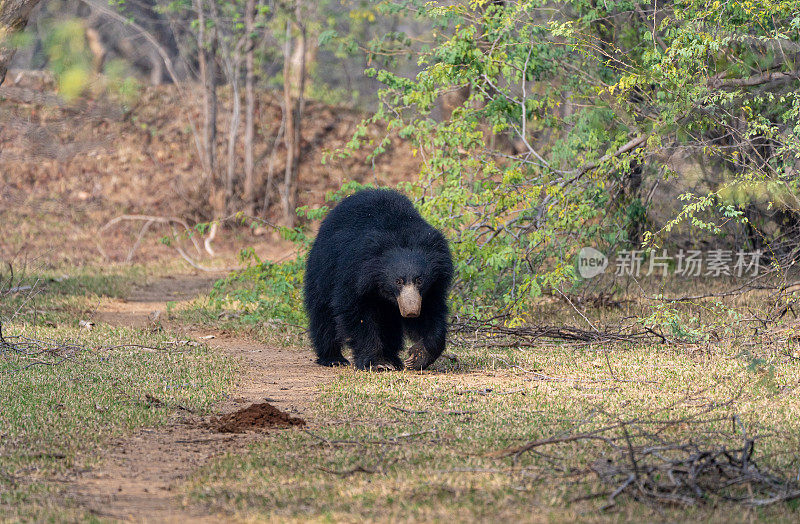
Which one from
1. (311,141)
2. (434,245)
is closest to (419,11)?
(434,245)

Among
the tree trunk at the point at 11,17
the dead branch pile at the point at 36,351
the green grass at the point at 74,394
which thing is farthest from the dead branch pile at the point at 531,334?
the tree trunk at the point at 11,17

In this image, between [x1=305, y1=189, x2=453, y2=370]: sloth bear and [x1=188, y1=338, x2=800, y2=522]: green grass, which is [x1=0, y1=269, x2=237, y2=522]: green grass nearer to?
[x1=188, y1=338, x2=800, y2=522]: green grass

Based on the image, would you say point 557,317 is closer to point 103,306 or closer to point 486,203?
point 486,203

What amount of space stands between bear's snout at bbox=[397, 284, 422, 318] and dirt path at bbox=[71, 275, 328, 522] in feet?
2.38

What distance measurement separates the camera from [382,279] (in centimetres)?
592

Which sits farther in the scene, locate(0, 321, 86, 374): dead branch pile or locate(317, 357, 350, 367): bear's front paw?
locate(317, 357, 350, 367): bear's front paw

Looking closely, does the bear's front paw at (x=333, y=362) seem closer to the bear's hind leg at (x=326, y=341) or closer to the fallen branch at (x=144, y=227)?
the bear's hind leg at (x=326, y=341)

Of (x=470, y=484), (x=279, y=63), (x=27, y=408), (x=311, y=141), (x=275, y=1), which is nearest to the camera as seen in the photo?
(x=470, y=484)

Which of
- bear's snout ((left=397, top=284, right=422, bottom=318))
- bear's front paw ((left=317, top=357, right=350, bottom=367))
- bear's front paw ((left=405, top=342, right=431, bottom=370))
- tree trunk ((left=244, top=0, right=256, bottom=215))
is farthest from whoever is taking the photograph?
tree trunk ((left=244, top=0, right=256, bottom=215))

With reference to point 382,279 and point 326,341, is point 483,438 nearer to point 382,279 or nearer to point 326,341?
point 382,279

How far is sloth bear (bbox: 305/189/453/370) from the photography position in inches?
232

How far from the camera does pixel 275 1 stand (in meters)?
15.5

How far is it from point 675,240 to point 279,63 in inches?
444

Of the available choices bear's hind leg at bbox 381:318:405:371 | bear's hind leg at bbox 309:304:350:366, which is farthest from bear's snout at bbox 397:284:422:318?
bear's hind leg at bbox 309:304:350:366
